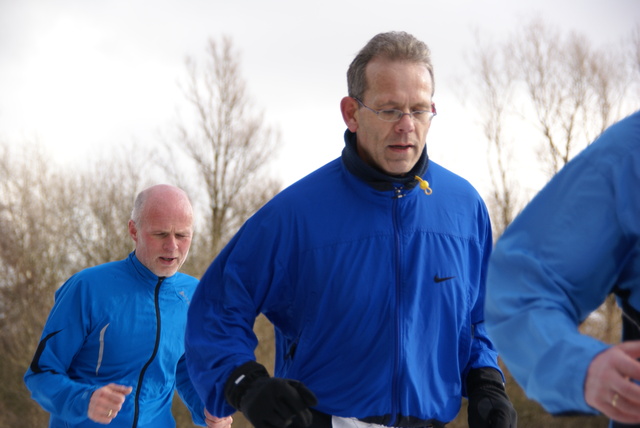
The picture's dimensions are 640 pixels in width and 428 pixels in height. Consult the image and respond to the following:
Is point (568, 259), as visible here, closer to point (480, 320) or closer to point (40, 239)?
point (480, 320)

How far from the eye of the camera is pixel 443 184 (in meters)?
3.35

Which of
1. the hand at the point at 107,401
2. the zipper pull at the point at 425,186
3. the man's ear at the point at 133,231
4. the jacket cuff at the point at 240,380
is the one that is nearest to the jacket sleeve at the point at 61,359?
the hand at the point at 107,401

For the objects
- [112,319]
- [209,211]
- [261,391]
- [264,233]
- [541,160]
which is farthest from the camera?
[209,211]

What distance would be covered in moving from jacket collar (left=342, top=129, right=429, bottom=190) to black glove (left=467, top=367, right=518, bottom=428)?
0.77 meters

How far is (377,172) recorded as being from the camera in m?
3.15

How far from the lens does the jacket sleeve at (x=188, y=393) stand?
467cm

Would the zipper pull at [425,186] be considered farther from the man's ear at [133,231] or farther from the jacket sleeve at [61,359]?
the man's ear at [133,231]

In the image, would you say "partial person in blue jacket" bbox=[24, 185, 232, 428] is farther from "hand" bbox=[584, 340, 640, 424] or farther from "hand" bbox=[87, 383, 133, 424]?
"hand" bbox=[584, 340, 640, 424]

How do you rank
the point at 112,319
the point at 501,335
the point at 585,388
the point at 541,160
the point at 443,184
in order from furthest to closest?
the point at 541,160 → the point at 112,319 → the point at 443,184 → the point at 501,335 → the point at 585,388

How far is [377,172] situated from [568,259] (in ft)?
5.18

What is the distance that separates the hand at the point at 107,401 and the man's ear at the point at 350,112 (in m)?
1.68

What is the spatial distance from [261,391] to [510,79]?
21.4 meters

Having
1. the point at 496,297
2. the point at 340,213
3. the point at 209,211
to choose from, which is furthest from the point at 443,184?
the point at 209,211

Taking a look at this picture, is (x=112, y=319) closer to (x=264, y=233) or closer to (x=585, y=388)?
(x=264, y=233)
